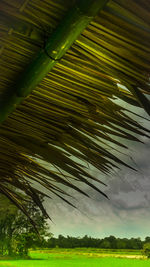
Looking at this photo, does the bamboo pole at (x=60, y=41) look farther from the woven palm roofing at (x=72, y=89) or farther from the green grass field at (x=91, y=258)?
the green grass field at (x=91, y=258)

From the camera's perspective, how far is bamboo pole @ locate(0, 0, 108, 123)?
0.32 meters

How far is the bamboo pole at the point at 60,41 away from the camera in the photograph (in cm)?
32

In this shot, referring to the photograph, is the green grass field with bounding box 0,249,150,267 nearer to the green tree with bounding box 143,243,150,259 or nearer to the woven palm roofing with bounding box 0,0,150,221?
the green tree with bounding box 143,243,150,259

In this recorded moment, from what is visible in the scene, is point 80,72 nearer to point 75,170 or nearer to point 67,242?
point 75,170

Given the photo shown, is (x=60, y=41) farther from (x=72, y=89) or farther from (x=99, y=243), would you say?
(x=99, y=243)

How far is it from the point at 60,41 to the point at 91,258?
3236 inches

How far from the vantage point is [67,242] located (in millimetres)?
66500

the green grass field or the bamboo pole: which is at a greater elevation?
the bamboo pole

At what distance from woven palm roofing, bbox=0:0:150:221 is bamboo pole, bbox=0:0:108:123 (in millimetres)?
30

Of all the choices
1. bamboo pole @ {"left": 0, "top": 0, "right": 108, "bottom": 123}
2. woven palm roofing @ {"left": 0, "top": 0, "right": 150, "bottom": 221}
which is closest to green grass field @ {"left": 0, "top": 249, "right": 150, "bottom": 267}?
woven palm roofing @ {"left": 0, "top": 0, "right": 150, "bottom": 221}

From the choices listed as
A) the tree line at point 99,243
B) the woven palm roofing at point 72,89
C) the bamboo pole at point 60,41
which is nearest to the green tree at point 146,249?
the tree line at point 99,243

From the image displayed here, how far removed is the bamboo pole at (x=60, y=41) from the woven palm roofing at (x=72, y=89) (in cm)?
3

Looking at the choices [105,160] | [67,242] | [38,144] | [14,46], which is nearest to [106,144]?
[105,160]

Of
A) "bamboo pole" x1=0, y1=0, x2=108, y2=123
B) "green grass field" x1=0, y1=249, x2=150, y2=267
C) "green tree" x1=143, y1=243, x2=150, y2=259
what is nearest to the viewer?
"bamboo pole" x1=0, y1=0, x2=108, y2=123
